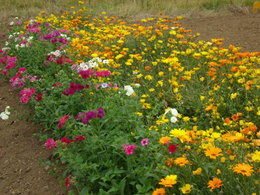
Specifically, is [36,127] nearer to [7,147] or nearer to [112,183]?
[7,147]

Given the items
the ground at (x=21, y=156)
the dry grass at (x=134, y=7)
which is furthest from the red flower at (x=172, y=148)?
the dry grass at (x=134, y=7)

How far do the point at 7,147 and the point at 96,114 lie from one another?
159 centimetres

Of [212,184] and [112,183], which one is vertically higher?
[212,184]

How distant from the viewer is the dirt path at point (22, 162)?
296 cm

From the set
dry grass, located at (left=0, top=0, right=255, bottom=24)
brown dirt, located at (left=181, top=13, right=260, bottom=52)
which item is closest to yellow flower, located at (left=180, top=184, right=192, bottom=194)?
brown dirt, located at (left=181, top=13, right=260, bottom=52)

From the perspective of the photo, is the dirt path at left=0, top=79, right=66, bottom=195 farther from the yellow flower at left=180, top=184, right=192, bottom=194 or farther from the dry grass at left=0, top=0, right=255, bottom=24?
the dry grass at left=0, top=0, right=255, bottom=24

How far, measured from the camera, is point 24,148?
3.53 m

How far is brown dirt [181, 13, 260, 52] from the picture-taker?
5.89 m

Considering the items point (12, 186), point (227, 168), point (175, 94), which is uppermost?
point (227, 168)

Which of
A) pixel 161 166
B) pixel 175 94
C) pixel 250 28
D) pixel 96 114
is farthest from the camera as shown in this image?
pixel 250 28

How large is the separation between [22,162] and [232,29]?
5.22 meters

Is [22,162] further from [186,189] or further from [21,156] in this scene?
[186,189]

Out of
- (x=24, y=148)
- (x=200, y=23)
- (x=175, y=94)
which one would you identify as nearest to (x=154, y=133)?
(x=175, y=94)

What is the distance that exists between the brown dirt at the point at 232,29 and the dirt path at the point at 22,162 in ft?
12.1
